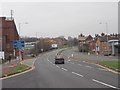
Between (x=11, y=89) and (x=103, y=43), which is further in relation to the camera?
(x=103, y=43)

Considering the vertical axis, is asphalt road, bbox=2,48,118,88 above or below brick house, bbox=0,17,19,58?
below

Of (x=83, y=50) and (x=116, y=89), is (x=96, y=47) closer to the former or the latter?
(x=83, y=50)

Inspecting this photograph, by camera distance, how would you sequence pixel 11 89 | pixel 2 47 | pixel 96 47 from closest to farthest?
pixel 11 89 → pixel 2 47 → pixel 96 47

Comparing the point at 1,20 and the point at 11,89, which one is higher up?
the point at 1,20

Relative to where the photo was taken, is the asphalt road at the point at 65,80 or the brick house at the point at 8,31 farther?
the brick house at the point at 8,31

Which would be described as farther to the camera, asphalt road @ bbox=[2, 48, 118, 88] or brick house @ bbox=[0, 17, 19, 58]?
brick house @ bbox=[0, 17, 19, 58]

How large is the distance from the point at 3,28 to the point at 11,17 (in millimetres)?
4190

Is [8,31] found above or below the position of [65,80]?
above

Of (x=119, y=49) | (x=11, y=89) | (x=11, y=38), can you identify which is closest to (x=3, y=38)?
(x=11, y=38)

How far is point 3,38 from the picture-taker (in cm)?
9375

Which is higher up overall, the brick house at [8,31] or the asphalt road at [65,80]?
the brick house at [8,31]

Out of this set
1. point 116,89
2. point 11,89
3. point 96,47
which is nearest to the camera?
point 116,89

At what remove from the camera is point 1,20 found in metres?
94.9

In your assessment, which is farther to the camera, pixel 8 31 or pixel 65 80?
pixel 8 31
